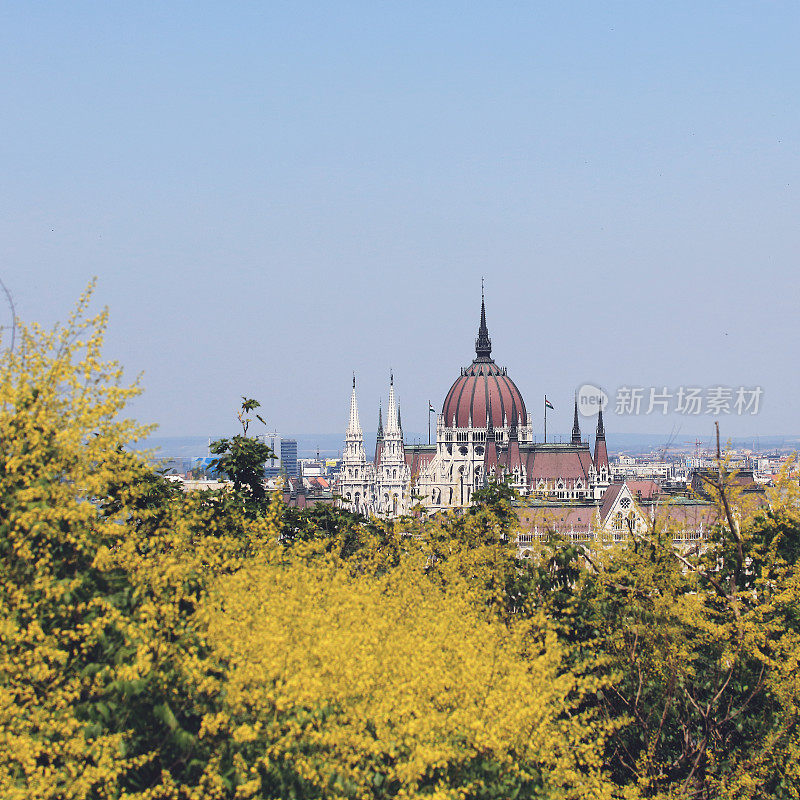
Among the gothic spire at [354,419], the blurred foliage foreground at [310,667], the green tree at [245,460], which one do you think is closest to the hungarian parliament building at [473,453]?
the gothic spire at [354,419]

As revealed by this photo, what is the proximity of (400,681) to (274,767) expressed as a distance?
259 centimetres

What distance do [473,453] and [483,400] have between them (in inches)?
458

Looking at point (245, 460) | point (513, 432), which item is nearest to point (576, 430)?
point (513, 432)

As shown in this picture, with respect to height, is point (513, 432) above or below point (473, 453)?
above

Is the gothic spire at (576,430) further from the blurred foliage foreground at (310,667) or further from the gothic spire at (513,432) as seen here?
the blurred foliage foreground at (310,667)

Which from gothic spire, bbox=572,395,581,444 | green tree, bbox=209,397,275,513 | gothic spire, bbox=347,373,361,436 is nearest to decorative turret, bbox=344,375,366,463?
gothic spire, bbox=347,373,361,436

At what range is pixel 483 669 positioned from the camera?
699 inches

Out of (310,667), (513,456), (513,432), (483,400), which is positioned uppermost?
(483,400)

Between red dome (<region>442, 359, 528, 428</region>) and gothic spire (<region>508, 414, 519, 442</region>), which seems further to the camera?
red dome (<region>442, 359, 528, 428</region>)

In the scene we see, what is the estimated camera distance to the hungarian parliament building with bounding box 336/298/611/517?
166500 millimetres

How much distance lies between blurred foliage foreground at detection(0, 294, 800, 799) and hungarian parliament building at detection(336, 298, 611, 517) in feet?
445

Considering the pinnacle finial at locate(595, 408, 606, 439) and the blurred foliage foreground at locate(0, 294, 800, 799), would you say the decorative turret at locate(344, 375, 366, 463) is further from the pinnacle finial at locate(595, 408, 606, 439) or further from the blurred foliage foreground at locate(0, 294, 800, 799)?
the blurred foliage foreground at locate(0, 294, 800, 799)

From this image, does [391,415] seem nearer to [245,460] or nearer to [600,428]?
[600,428]

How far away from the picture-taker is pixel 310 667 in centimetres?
1684
